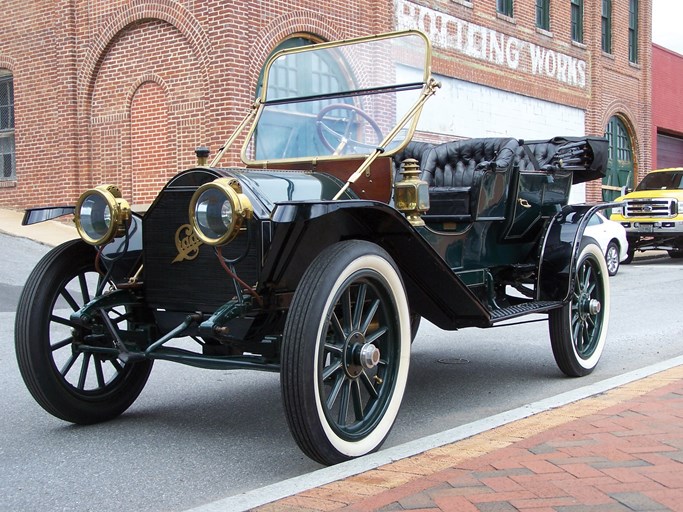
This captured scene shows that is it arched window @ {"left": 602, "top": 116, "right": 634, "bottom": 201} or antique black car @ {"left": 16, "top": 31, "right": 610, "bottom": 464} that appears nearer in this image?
antique black car @ {"left": 16, "top": 31, "right": 610, "bottom": 464}

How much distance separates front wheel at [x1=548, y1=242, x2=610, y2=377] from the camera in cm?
558

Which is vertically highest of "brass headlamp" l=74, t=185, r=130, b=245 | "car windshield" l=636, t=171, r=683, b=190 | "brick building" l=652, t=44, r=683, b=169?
"brick building" l=652, t=44, r=683, b=169

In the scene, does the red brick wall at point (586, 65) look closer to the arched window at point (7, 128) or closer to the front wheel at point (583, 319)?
the arched window at point (7, 128)

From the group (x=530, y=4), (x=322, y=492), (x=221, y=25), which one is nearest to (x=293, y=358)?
(x=322, y=492)

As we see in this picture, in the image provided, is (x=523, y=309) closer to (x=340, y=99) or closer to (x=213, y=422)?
(x=340, y=99)

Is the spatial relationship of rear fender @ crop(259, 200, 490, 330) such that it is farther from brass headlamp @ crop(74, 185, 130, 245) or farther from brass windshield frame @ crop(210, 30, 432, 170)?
brass headlamp @ crop(74, 185, 130, 245)

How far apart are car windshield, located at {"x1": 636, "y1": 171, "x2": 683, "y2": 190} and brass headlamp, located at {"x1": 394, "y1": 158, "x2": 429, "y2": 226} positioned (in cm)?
1446

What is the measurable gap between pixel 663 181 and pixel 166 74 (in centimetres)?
1082

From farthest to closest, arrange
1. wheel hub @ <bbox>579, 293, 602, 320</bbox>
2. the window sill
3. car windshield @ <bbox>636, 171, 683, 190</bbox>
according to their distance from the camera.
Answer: the window sill < car windshield @ <bbox>636, 171, 683, 190</bbox> < wheel hub @ <bbox>579, 293, 602, 320</bbox>

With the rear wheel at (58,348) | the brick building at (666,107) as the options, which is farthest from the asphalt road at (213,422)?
the brick building at (666,107)

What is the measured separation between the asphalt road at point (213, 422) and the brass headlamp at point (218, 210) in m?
1.08

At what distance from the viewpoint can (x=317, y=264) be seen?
144 inches

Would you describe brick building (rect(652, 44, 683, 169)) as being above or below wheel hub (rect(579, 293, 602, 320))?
above

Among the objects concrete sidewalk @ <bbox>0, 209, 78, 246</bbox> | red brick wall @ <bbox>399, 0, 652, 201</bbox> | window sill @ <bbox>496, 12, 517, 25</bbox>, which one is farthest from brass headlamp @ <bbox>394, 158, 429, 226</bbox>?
window sill @ <bbox>496, 12, 517, 25</bbox>
